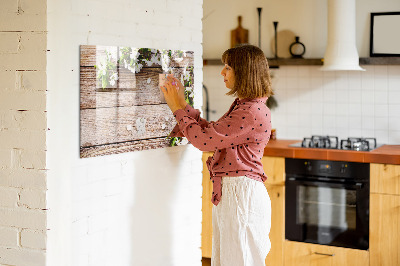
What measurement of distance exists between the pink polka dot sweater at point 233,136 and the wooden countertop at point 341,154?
4.70ft

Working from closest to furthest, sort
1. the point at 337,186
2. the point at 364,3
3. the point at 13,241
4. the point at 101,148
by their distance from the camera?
1. the point at 13,241
2. the point at 101,148
3. the point at 337,186
4. the point at 364,3

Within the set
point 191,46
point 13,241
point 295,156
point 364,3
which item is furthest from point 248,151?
point 364,3

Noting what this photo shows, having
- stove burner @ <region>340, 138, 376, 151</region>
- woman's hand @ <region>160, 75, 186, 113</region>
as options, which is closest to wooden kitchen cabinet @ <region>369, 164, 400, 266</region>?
stove burner @ <region>340, 138, 376, 151</region>

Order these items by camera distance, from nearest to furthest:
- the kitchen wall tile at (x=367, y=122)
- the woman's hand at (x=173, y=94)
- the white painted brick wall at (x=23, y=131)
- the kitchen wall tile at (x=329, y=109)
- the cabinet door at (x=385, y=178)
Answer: the white painted brick wall at (x=23, y=131) < the woman's hand at (x=173, y=94) < the cabinet door at (x=385, y=178) < the kitchen wall tile at (x=367, y=122) < the kitchen wall tile at (x=329, y=109)

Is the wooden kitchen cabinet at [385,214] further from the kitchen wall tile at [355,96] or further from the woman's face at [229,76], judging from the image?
the woman's face at [229,76]

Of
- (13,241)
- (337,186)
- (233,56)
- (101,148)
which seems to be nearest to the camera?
(13,241)

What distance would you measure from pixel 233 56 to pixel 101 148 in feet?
2.42

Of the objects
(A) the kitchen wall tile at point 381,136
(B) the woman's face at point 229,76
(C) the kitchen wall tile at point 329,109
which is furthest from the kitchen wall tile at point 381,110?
(B) the woman's face at point 229,76

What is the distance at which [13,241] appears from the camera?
7.76 feet

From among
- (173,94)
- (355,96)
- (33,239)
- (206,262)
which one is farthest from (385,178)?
(33,239)

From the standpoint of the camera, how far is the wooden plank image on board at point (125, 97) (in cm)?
244

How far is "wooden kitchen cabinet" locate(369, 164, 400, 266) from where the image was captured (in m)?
3.97

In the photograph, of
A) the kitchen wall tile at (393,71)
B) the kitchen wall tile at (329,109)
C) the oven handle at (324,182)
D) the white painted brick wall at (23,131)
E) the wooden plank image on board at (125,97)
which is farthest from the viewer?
the kitchen wall tile at (329,109)

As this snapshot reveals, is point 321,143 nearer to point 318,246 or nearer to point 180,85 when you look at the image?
point 318,246
